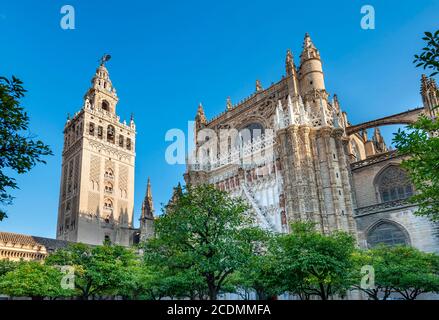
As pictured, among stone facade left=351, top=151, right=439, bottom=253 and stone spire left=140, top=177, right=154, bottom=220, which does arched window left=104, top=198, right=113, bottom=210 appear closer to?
stone spire left=140, top=177, right=154, bottom=220

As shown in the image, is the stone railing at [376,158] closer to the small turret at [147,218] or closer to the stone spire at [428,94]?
the stone spire at [428,94]

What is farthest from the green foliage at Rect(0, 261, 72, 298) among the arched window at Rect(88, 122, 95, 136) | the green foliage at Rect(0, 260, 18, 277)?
the arched window at Rect(88, 122, 95, 136)

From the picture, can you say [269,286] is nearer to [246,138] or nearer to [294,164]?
[294,164]

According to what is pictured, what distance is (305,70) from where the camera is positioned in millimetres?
38062

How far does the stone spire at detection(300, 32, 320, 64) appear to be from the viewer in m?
38.5

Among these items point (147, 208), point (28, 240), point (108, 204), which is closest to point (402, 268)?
point (28, 240)

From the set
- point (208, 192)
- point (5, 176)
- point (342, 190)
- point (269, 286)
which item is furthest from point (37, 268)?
point (342, 190)

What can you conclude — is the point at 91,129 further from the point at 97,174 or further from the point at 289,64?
the point at 289,64

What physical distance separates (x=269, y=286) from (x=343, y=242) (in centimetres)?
465

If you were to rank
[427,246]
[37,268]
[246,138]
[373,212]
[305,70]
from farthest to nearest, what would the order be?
[246,138], [305,70], [373,212], [427,246], [37,268]

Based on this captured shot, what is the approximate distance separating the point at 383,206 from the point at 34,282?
26.5m

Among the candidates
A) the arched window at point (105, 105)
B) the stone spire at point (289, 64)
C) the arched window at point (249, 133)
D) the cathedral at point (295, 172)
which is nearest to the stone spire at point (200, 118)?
the cathedral at point (295, 172)

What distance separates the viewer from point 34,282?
2350 cm

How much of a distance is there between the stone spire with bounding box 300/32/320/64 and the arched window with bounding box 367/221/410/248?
62.2 ft
